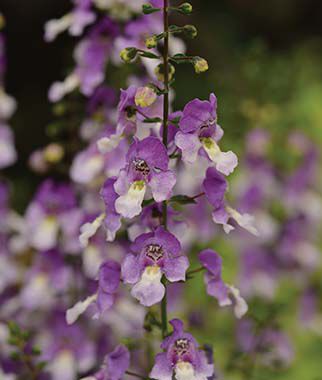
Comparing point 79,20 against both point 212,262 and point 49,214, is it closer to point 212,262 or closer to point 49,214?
point 49,214

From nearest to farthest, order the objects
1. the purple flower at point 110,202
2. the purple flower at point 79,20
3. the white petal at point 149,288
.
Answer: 1. the white petal at point 149,288
2. the purple flower at point 110,202
3. the purple flower at point 79,20

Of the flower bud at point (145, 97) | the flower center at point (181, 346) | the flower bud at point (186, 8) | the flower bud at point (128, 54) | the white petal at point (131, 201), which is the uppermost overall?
the flower bud at point (186, 8)

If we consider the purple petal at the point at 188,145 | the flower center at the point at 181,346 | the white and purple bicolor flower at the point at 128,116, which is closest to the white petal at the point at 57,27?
the white and purple bicolor flower at the point at 128,116

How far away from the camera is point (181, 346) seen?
168cm

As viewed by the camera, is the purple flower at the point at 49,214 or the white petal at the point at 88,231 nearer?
the white petal at the point at 88,231

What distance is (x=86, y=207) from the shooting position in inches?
99.0

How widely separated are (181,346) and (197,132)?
1.40 feet

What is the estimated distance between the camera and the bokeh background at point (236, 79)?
3299 millimetres

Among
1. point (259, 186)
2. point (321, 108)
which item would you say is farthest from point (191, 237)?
point (321, 108)

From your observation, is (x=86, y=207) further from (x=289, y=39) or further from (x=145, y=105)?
(x=289, y=39)

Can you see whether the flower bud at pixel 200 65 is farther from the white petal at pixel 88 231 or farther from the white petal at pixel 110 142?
the white petal at pixel 88 231

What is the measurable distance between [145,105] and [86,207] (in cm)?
93

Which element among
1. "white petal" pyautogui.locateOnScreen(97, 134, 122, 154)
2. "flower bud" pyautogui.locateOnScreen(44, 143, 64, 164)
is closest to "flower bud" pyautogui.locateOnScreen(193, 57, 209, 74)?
"white petal" pyautogui.locateOnScreen(97, 134, 122, 154)

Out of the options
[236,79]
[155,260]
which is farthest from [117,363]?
[236,79]
